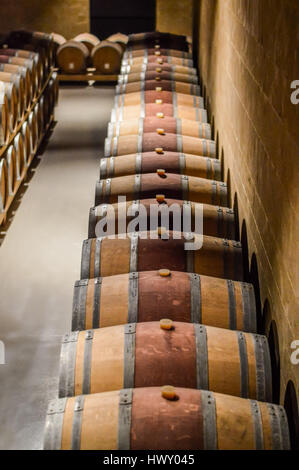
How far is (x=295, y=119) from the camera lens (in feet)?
10.1

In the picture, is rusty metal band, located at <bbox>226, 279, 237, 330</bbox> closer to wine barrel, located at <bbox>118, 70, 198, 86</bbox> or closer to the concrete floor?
the concrete floor

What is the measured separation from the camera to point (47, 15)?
1493 cm

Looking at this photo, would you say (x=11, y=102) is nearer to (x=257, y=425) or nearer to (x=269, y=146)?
(x=269, y=146)

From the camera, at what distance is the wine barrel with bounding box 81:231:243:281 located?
164 inches

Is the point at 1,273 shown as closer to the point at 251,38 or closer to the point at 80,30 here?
the point at 251,38

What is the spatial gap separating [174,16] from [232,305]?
498 inches

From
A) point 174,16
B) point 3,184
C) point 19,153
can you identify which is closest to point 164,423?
point 3,184

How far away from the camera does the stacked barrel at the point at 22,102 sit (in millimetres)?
7023

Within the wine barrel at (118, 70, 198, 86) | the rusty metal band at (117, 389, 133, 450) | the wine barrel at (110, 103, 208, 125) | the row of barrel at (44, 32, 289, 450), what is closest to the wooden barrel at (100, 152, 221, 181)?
the row of barrel at (44, 32, 289, 450)

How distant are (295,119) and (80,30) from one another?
13059mm

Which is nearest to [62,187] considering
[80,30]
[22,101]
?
[22,101]
